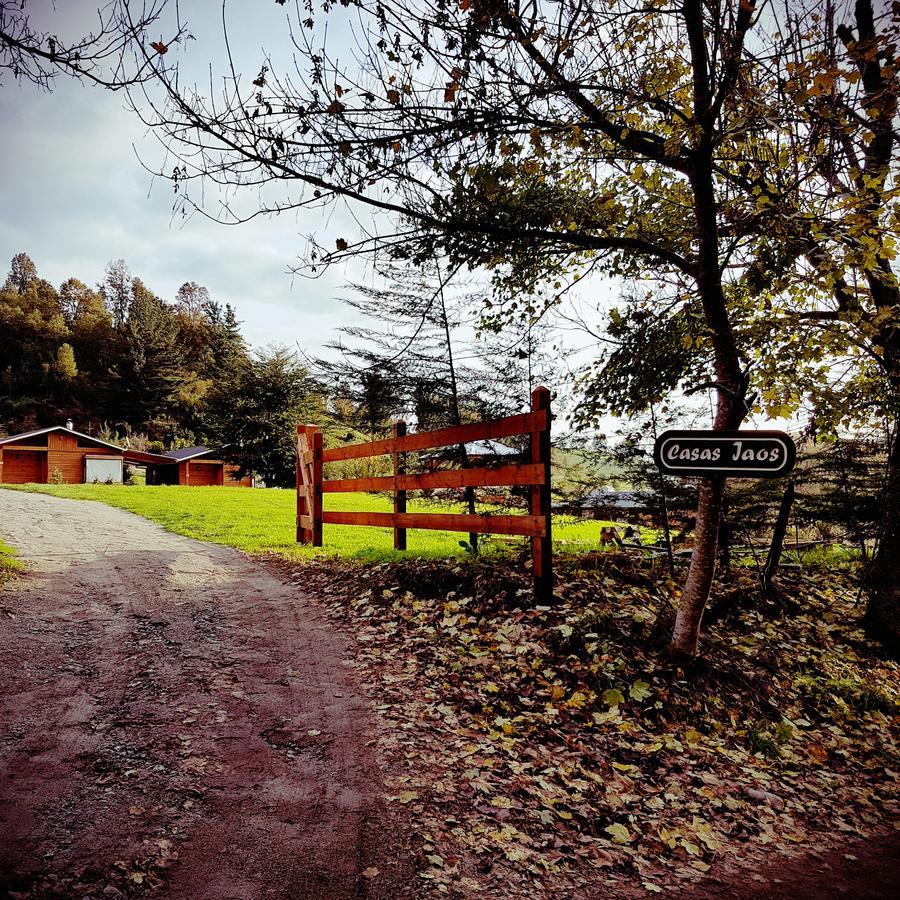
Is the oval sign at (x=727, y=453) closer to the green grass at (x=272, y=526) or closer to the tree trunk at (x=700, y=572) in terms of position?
the tree trunk at (x=700, y=572)

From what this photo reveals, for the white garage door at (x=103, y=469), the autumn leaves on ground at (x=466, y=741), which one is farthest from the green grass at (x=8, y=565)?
the white garage door at (x=103, y=469)

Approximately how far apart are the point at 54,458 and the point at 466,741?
4020 centimetres

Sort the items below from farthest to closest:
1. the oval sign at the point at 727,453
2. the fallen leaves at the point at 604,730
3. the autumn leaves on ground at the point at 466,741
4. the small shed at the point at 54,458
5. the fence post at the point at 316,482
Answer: the small shed at the point at 54,458 → the fence post at the point at 316,482 → the oval sign at the point at 727,453 → the fallen leaves at the point at 604,730 → the autumn leaves on ground at the point at 466,741

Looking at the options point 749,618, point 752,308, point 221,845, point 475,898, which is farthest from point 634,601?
point 221,845

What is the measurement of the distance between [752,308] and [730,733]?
3.74 m

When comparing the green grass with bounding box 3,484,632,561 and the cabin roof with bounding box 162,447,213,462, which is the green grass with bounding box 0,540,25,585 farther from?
the cabin roof with bounding box 162,447,213,462

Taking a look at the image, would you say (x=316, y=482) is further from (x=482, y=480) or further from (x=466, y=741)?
(x=466, y=741)

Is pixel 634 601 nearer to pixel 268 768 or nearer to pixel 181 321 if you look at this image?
pixel 268 768

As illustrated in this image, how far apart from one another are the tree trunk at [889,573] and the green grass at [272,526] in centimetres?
334

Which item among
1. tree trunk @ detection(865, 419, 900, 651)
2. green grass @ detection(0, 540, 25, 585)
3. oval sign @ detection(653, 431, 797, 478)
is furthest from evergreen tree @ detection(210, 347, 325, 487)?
oval sign @ detection(653, 431, 797, 478)

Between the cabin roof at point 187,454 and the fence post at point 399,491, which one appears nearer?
the fence post at point 399,491

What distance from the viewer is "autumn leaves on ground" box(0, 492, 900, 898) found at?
2.56 m

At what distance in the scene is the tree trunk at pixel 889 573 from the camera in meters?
5.92

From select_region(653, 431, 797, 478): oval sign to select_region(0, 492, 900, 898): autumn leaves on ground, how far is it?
1823 millimetres
